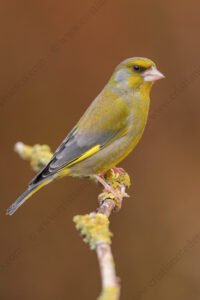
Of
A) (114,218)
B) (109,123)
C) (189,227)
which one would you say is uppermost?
(109,123)

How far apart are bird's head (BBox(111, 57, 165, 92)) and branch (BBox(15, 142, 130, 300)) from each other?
29.1 inches

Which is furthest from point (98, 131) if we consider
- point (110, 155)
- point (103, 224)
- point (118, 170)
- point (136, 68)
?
point (103, 224)

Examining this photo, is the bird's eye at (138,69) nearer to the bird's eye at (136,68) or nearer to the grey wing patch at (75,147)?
the bird's eye at (136,68)

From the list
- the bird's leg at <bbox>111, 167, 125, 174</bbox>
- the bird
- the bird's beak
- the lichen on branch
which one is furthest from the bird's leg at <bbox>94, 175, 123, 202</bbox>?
the bird's beak

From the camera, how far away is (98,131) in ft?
11.7

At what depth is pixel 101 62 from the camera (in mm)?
5078

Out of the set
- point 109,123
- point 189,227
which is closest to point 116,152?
point 109,123

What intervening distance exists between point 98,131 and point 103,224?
3.98 feet

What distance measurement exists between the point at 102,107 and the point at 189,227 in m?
2.03

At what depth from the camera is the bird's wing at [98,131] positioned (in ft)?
11.6

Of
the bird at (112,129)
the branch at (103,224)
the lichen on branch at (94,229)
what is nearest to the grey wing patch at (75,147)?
the bird at (112,129)

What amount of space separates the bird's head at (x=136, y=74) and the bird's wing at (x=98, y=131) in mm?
138

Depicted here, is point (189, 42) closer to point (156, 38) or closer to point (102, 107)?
point (156, 38)

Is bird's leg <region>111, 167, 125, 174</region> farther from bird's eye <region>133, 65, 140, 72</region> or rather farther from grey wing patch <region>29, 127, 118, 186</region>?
bird's eye <region>133, 65, 140, 72</region>
